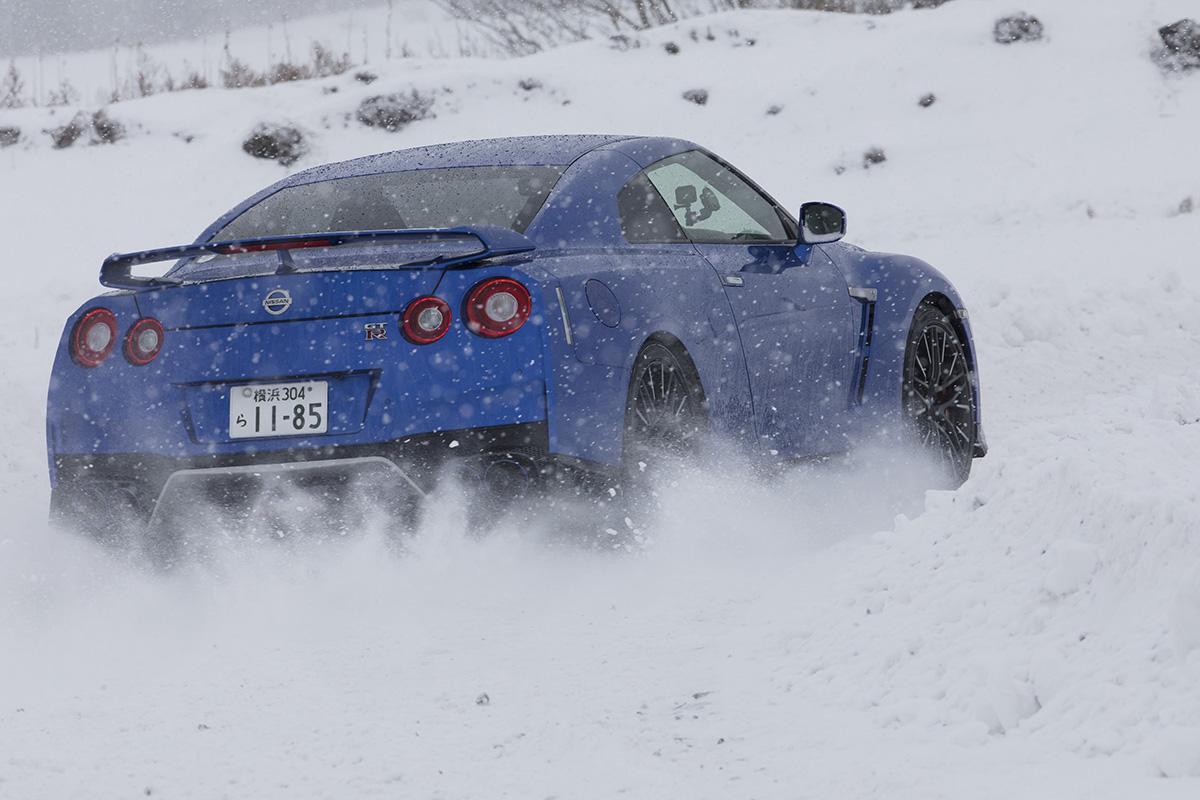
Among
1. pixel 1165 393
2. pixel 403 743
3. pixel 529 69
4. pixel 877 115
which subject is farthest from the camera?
pixel 529 69

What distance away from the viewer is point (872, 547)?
5.17 metres

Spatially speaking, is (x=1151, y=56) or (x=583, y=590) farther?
(x=1151, y=56)

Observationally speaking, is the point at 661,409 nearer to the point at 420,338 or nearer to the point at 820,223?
the point at 420,338

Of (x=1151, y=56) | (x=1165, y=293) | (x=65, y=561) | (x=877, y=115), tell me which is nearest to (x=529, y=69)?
(x=877, y=115)

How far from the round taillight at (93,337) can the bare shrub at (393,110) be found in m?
15.7

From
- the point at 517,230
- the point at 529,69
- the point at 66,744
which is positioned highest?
the point at 529,69

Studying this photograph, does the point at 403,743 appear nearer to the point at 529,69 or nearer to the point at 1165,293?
the point at 1165,293

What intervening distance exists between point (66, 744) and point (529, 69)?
60.8 ft

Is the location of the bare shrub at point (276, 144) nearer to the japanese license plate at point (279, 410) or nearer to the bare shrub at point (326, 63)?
the bare shrub at point (326, 63)

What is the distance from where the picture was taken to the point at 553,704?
398 centimetres

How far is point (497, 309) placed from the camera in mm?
4738

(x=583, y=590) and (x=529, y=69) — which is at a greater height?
(x=529, y=69)

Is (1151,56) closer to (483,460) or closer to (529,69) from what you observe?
(529,69)

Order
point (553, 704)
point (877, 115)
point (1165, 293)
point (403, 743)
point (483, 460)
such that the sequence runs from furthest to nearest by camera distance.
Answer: point (877, 115) → point (1165, 293) → point (483, 460) → point (553, 704) → point (403, 743)
